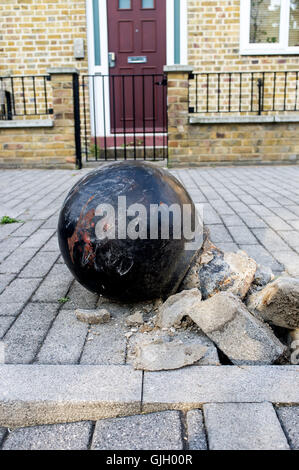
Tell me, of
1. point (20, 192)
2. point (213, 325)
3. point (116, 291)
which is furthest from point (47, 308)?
point (20, 192)

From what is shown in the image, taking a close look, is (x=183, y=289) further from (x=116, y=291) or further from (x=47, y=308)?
(x=47, y=308)

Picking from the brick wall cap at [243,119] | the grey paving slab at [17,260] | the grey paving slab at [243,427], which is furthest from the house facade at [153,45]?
the grey paving slab at [243,427]

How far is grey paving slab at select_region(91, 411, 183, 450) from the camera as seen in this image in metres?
1.60

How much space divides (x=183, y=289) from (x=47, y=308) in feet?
Answer: 2.88

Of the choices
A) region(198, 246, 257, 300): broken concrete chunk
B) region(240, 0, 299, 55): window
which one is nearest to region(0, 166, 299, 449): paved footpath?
region(198, 246, 257, 300): broken concrete chunk

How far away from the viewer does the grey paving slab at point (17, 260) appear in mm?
3495

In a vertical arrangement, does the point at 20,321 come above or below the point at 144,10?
below

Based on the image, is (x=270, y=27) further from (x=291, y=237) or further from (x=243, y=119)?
(x=291, y=237)

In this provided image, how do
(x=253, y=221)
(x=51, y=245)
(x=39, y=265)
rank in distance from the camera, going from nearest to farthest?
(x=39, y=265) < (x=51, y=245) < (x=253, y=221)

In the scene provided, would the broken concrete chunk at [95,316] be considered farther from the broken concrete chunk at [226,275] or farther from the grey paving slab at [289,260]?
the grey paving slab at [289,260]

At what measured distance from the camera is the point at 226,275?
2.66m

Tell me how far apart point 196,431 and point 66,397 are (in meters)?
0.55

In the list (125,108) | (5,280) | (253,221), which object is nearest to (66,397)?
(5,280)
